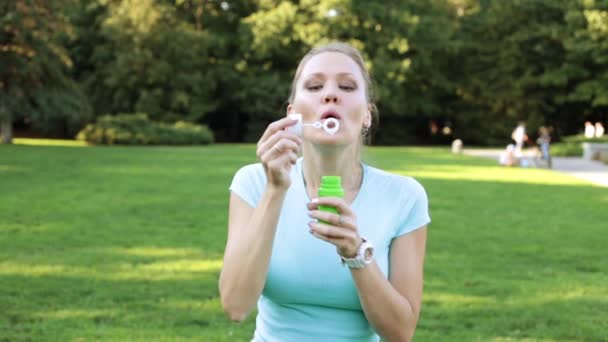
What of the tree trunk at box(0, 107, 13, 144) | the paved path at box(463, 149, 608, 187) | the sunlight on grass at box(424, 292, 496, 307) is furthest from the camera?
the tree trunk at box(0, 107, 13, 144)

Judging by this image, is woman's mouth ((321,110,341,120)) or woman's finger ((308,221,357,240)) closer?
woman's finger ((308,221,357,240))

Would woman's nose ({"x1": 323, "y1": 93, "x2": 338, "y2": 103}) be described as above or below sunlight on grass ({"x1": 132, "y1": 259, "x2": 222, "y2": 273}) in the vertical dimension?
above

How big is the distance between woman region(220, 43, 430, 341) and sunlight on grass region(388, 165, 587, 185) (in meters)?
17.8

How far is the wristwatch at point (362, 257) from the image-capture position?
260 centimetres

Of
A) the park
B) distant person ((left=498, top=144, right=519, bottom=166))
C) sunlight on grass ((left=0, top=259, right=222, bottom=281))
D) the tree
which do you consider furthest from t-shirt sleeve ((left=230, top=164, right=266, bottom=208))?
the tree

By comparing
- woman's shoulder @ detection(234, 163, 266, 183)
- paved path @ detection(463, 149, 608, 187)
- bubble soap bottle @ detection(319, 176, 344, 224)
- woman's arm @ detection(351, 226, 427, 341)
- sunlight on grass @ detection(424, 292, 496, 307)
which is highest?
bubble soap bottle @ detection(319, 176, 344, 224)

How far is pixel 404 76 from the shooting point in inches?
2048

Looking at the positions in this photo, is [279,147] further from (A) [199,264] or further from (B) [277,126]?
(A) [199,264]

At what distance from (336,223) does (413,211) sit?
76 cm

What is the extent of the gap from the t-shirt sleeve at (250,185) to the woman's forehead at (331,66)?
0.41 meters

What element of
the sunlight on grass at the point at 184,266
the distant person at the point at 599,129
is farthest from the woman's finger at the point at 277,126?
the distant person at the point at 599,129

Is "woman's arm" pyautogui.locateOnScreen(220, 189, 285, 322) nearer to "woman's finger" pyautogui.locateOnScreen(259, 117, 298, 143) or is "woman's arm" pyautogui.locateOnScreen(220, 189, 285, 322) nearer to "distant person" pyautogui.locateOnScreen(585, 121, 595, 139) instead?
"woman's finger" pyautogui.locateOnScreen(259, 117, 298, 143)

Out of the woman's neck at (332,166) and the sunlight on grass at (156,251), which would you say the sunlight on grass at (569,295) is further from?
the woman's neck at (332,166)

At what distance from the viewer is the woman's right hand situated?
2.60 meters
